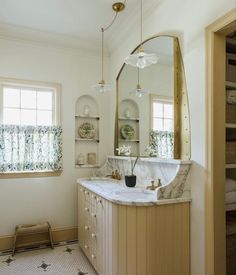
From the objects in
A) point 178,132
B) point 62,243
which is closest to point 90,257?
point 62,243

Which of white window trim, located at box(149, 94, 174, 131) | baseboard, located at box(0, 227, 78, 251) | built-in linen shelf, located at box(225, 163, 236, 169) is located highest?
white window trim, located at box(149, 94, 174, 131)

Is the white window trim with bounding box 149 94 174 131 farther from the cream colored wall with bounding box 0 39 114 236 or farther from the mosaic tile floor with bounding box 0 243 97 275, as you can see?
the mosaic tile floor with bounding box 0 243 97 275

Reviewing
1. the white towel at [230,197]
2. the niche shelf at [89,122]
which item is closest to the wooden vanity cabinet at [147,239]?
the white towel at [230,197]

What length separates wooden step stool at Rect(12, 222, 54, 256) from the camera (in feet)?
9.55

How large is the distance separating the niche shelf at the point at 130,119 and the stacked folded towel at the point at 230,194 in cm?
109

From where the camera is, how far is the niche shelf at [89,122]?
134 inches

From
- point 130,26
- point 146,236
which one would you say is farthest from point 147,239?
point 130,26

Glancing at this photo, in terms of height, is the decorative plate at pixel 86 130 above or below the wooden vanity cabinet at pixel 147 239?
above

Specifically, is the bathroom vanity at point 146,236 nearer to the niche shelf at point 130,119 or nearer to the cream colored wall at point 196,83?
the cream colored wall at point 196,83

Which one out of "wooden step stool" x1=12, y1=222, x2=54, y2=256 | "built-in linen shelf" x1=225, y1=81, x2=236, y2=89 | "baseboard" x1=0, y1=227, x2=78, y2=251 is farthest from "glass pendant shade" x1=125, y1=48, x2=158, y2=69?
"baseboard" x1=0, y1=227, x2=78, y2=251

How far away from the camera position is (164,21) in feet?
7.70

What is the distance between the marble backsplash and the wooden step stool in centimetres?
104

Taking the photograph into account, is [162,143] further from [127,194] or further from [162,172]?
[127,194]

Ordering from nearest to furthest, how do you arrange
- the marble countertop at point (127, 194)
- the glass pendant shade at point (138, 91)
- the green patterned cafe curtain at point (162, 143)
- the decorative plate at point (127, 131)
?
the marble countertop at point (127, 194) → the green patterned cafe curtain at point (162, 143) → the glass pendant shade at point (138, 91) → the decorative plate at point (127, 131)
